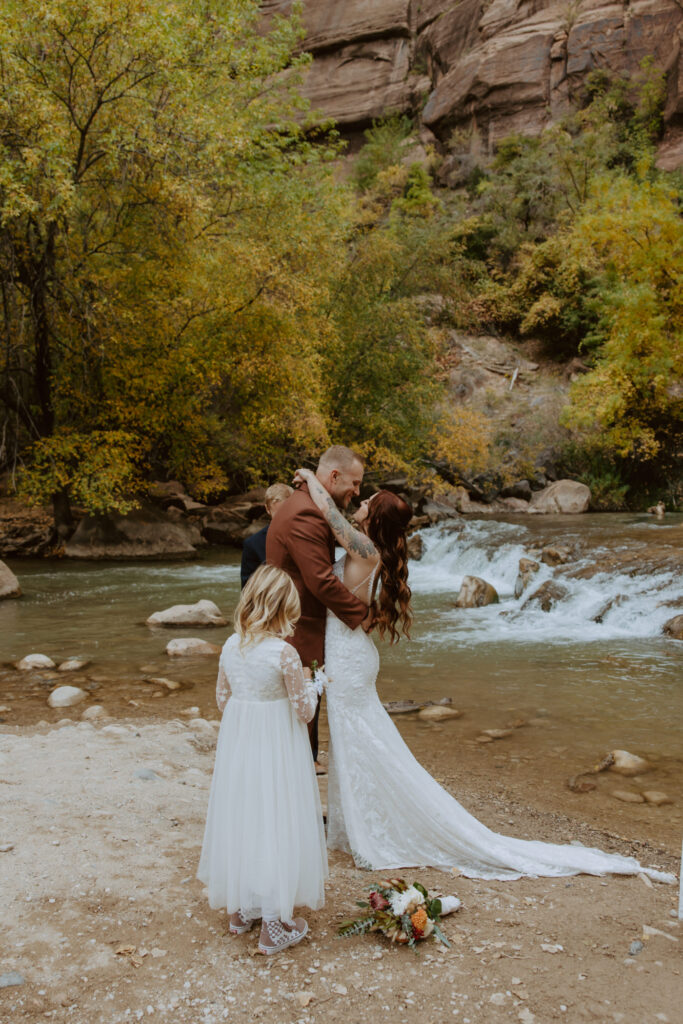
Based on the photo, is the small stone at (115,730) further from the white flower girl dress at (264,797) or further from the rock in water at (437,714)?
the white flower girl dress at (264,797)

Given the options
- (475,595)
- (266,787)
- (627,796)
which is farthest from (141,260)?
(266,787)

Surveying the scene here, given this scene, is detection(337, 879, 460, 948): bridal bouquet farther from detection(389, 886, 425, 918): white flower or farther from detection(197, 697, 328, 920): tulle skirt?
detection(197, 697, 328, 920): tulle skirt

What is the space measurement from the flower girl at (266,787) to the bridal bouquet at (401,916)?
0.20m

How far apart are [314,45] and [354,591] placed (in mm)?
48478

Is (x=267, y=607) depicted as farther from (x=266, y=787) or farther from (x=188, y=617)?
(x=188, y=617)

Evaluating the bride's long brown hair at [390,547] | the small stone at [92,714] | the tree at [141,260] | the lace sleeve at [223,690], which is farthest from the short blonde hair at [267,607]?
the tree at [141,260]

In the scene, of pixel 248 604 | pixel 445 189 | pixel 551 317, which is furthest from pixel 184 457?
pixel 445 189

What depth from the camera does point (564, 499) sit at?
22.5 meters

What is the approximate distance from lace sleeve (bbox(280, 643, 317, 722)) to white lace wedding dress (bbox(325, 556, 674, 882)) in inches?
24.0

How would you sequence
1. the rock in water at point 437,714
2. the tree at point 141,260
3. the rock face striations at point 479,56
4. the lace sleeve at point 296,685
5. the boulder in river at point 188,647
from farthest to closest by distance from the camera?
the rock face striations at point 479,56 < the tree at point 141,260 < the boulder in river at point 188,647 < the rock in water at point 437,714 < the lace sleeve at point 296,685

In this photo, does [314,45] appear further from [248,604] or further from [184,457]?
[248,604]

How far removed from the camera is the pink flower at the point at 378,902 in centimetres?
283

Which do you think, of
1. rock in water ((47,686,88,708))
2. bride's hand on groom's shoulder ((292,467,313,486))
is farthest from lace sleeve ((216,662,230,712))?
rock in water ((47,686,88,708))

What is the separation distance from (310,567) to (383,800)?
1156 millimetres
